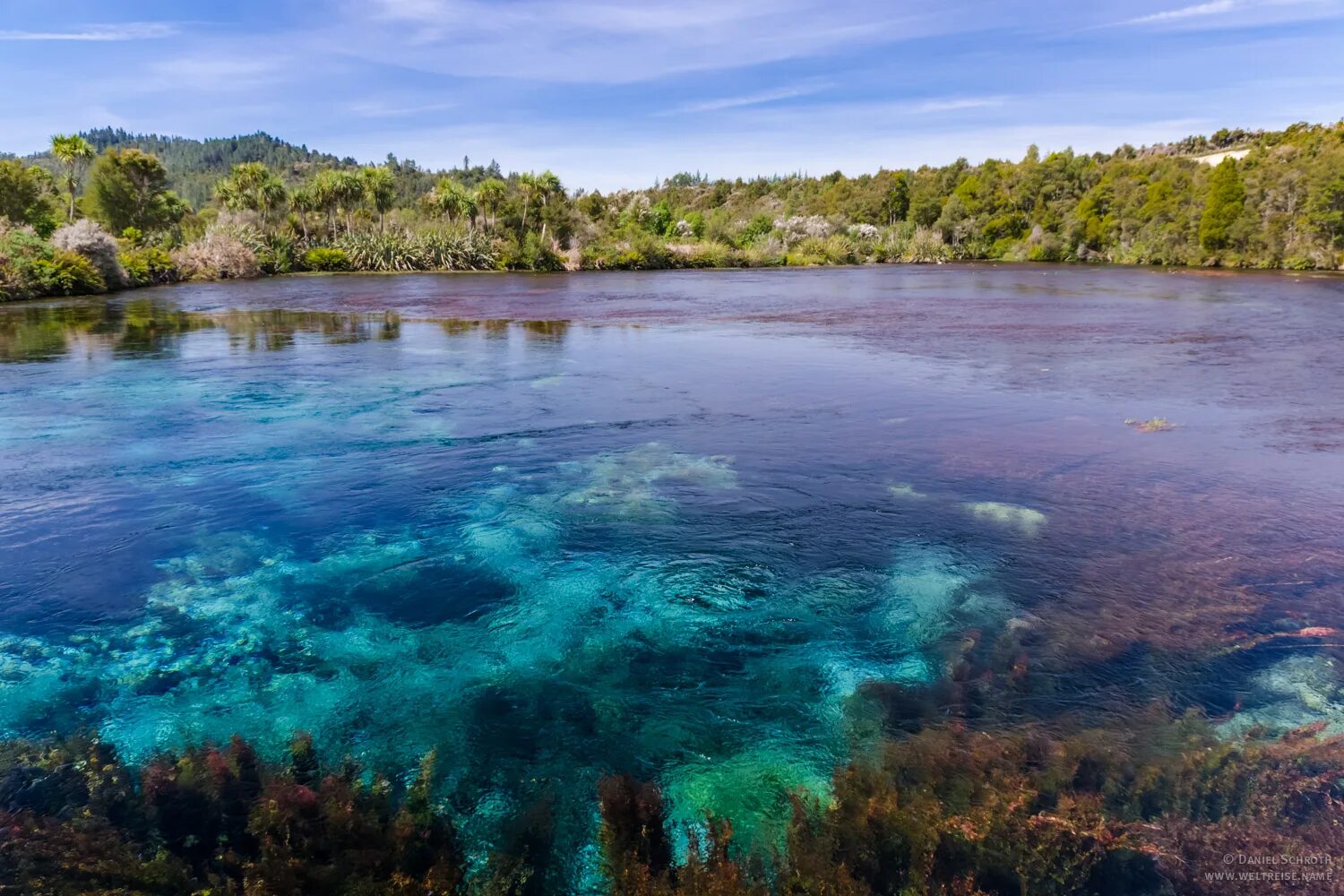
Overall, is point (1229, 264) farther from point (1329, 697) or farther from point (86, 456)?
point (86, 456)

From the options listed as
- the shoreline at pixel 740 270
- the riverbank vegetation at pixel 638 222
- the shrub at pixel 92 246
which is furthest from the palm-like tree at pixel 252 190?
the shrub at pixel 92 246

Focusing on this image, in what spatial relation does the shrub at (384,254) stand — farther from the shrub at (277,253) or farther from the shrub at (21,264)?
the shrub at (21,264)

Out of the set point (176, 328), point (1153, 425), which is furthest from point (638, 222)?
point (1153, 425)

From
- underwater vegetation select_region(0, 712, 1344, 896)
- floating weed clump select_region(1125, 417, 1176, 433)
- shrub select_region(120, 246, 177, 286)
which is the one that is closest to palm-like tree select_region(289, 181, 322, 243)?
shrub select_region(120, 246, 177, 286)

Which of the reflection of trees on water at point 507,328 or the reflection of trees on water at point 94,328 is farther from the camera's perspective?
the reflection of trees on water at point 507,328

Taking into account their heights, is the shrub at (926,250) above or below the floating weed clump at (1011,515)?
above

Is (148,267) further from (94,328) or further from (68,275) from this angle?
(94,328)

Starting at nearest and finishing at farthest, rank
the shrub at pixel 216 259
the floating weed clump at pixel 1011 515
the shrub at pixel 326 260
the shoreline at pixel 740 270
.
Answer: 1. the floating weed clump at pixel 1011 515
2. the shoreline at pixel 740 270
3. the shrub at pixel 216 259
4. the shrub at pixel 326 260
